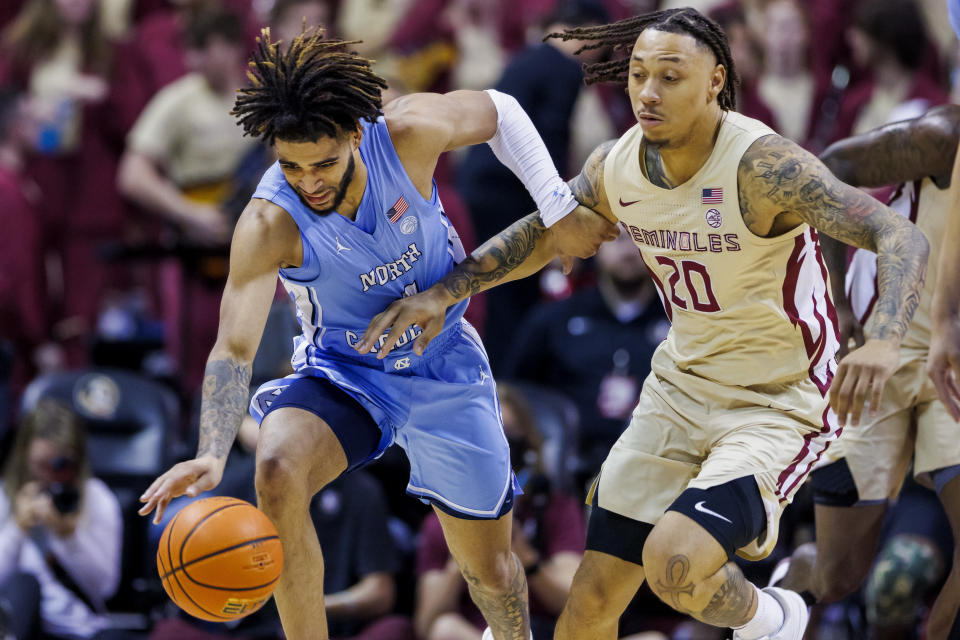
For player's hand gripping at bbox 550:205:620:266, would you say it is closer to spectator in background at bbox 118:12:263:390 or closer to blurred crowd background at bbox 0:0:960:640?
blurred crowd background at bbox 0:0:960:640

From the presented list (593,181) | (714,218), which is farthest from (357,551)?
(714,218)

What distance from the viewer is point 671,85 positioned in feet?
14.4

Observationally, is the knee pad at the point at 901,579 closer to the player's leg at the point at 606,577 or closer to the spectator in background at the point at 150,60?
the player's leg at the point at 606,577

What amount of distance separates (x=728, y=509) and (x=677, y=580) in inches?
10.5

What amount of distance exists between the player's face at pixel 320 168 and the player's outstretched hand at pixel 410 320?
40cm

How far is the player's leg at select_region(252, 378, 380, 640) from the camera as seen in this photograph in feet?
14.7

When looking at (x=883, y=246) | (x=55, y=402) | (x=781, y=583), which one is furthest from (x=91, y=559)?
(x=883, y=246)

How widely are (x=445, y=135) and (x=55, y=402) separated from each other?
10.3 feet

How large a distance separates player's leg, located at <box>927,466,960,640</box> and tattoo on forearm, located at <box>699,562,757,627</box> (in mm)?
841

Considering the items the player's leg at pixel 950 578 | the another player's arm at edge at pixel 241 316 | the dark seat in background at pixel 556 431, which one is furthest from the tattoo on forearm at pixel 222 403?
the dark seat in background at pixel 556 431

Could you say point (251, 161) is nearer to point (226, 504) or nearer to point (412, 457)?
point (412, 457)

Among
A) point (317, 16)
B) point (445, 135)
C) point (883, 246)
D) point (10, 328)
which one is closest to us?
point (883, 246)

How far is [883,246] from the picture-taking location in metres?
4.13

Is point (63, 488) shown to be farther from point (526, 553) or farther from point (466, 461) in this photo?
point (466, 461)
